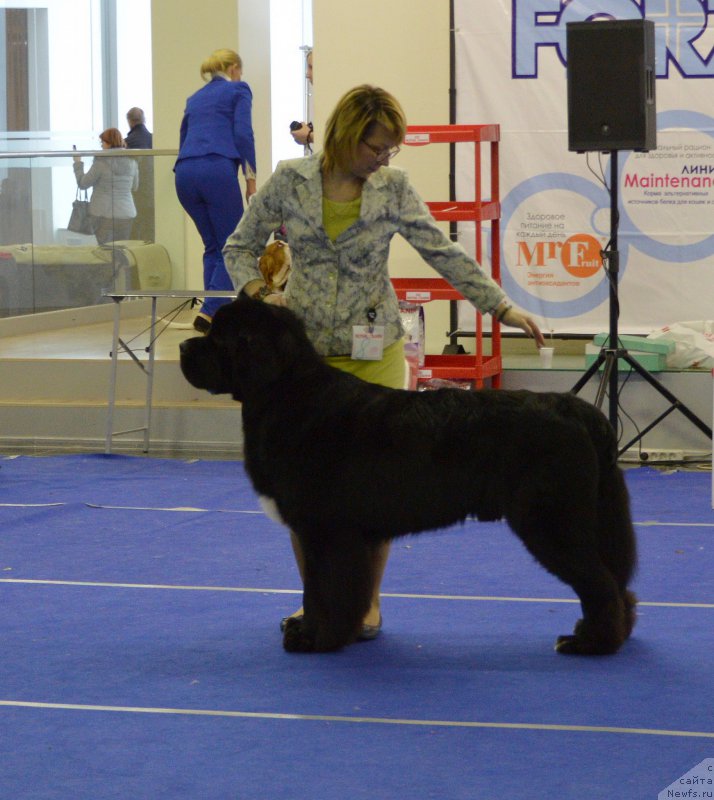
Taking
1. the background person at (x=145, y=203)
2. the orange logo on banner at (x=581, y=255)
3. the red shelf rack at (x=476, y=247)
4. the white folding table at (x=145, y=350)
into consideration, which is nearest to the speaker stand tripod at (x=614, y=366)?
the red shelf rack at (x=476, y=247)

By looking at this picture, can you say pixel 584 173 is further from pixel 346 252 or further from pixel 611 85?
pixel 346 252

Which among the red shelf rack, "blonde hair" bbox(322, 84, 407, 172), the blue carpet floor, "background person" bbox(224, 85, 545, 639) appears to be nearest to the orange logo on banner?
the red shelf rack

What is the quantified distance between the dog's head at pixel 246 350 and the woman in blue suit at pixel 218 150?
14.0 feet

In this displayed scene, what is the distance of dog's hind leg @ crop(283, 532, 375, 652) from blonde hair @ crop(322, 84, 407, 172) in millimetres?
1069

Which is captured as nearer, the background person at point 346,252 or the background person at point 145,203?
the background person at point 346,252

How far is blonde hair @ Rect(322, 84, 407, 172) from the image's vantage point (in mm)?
3248

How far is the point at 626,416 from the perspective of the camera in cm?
668

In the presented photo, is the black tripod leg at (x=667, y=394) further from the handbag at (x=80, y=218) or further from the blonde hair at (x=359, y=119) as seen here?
the handbag at (x=80, y=218)

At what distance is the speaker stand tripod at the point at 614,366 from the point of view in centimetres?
594

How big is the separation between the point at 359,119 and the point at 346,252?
40 centimetres

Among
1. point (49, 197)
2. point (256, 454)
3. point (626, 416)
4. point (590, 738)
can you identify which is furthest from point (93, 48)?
point (590, 738)

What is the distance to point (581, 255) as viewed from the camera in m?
7.43

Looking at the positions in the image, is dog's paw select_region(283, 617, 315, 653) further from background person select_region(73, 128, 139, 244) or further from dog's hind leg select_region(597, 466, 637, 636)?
background person select_region(73, 128, 139, 244)

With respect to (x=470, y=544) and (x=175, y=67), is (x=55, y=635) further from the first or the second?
(x=175, y=67)
